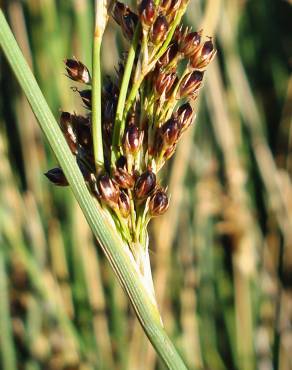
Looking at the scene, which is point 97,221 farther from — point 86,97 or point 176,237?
point 176,237

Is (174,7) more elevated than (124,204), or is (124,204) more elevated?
(174,7)

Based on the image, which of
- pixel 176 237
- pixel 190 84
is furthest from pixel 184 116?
pixel 176 237

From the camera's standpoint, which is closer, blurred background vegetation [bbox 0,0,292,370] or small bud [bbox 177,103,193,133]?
small bud [bbox 177,103,193,133]

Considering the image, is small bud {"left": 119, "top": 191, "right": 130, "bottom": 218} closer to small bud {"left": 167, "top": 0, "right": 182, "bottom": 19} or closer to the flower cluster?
the flower cluster

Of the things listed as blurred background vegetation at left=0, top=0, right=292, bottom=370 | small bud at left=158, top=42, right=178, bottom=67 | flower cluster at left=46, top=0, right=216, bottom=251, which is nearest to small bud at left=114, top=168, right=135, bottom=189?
flower cluster at left=46, top=0, right=216, bottom=251

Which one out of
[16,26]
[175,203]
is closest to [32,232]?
[175,203]

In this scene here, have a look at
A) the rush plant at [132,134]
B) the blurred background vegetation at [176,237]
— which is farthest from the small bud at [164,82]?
the blurred background vegetation at [176,237]
